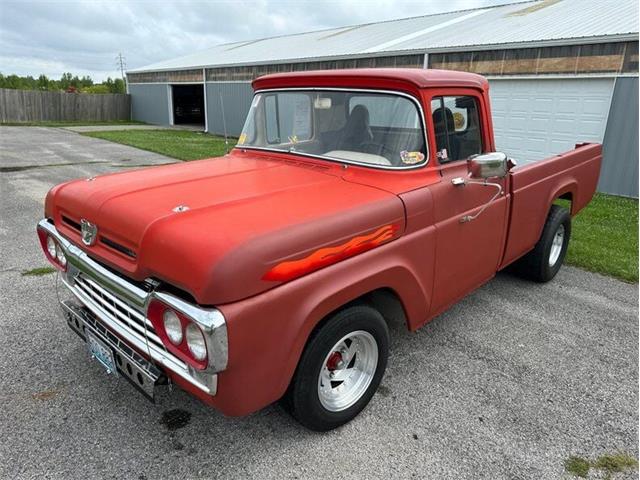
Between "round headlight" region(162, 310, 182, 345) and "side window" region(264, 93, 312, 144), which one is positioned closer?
"round headlight" region(162, 310, 182, 345)

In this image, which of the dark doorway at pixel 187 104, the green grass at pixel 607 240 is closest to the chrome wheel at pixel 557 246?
the green grass at pixel 607 240

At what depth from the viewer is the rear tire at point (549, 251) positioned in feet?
15.3

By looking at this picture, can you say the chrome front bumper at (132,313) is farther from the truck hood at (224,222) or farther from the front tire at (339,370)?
the front tire at (339,370)

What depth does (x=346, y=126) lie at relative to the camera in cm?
332

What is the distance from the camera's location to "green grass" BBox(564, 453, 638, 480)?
2.51 meters

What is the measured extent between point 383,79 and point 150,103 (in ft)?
95.7

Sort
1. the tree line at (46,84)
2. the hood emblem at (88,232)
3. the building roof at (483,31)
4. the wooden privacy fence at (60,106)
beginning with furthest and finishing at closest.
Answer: the tree line at (46,84) → the wooden privacy fence at (60,106) → the building roof at (483,31) → the hood emblem at (88,232)

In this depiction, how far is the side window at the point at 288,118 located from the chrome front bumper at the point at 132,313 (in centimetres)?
177

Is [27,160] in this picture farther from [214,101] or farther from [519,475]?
[519,475]

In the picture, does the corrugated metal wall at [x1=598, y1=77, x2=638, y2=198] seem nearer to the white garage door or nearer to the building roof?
the white garage door

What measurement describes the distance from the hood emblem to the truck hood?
0.09 feet

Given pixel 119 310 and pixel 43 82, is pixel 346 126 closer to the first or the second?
pixel 119 310

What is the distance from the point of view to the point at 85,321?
2.77 m

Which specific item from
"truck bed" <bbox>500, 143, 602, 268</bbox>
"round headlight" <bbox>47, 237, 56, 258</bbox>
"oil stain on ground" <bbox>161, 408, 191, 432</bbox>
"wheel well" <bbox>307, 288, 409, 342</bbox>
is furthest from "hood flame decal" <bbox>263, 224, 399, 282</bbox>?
"round headlight" <bbox>47, 237, 56, 258</bbox>
